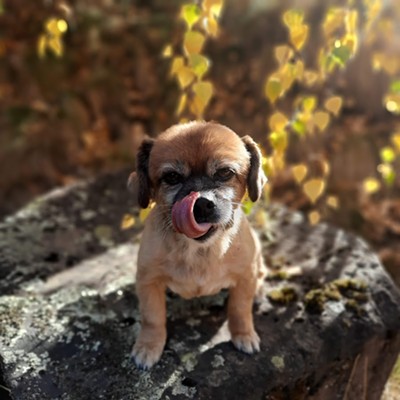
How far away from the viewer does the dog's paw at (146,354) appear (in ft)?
8.88

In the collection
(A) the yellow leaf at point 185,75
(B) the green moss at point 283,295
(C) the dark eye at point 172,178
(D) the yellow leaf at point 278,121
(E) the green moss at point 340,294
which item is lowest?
(B) the green moss at point 283,295

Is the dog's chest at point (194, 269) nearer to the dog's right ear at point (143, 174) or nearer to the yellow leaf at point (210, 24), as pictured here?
the dog's right ear at point (143, 174)

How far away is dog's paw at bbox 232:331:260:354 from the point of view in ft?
9.32

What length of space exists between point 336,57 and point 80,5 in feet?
15.6

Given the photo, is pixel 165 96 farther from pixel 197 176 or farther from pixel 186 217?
pixel 186 217

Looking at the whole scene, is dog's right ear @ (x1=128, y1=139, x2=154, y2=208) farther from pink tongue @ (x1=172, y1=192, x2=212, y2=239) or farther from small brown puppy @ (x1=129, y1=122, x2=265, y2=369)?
pink tongue @ (x1=172, y1=192, x2=212, y2=239)

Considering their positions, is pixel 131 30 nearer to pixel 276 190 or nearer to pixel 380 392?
pixel 276 190

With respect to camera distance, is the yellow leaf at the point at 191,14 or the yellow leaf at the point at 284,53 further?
the yellow leaf at the point at 284,53

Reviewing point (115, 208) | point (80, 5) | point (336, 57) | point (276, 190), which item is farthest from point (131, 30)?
point (336, 57)

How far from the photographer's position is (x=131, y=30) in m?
6.92

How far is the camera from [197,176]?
2457 mm

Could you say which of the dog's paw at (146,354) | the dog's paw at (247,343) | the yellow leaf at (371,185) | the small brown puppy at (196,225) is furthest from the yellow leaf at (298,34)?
the yellow leaf at (371,185)

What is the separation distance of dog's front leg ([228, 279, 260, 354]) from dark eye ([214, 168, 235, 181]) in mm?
570

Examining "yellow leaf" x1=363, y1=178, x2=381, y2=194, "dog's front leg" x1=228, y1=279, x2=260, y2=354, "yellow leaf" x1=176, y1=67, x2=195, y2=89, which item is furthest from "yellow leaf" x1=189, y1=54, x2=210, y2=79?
"yellow leaf" x1=363, y1=178, x2=381, y2=194
